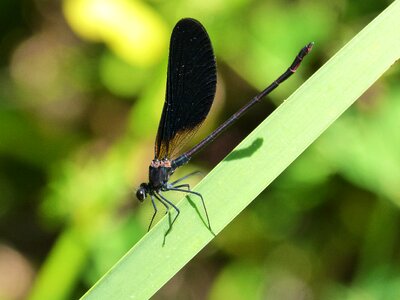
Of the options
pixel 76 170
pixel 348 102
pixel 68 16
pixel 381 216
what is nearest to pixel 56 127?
pixel 76 170

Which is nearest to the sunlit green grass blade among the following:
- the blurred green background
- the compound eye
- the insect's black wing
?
the insect's black wing

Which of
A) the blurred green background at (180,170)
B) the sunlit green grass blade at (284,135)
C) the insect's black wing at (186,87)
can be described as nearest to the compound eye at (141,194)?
the insect's black wing at (186,87)

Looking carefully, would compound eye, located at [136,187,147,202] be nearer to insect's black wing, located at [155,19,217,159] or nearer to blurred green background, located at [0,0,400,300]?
insect's black wing, located at [155,19,217,159]

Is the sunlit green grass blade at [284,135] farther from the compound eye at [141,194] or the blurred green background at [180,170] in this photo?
the blurred green background at [180,170]

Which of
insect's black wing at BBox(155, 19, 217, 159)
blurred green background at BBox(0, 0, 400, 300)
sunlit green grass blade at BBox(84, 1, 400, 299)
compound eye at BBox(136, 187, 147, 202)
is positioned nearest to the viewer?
sunlit green grass blade at BBox(84, 1, 400, 299)

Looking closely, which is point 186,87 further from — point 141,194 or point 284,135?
point 284,135
